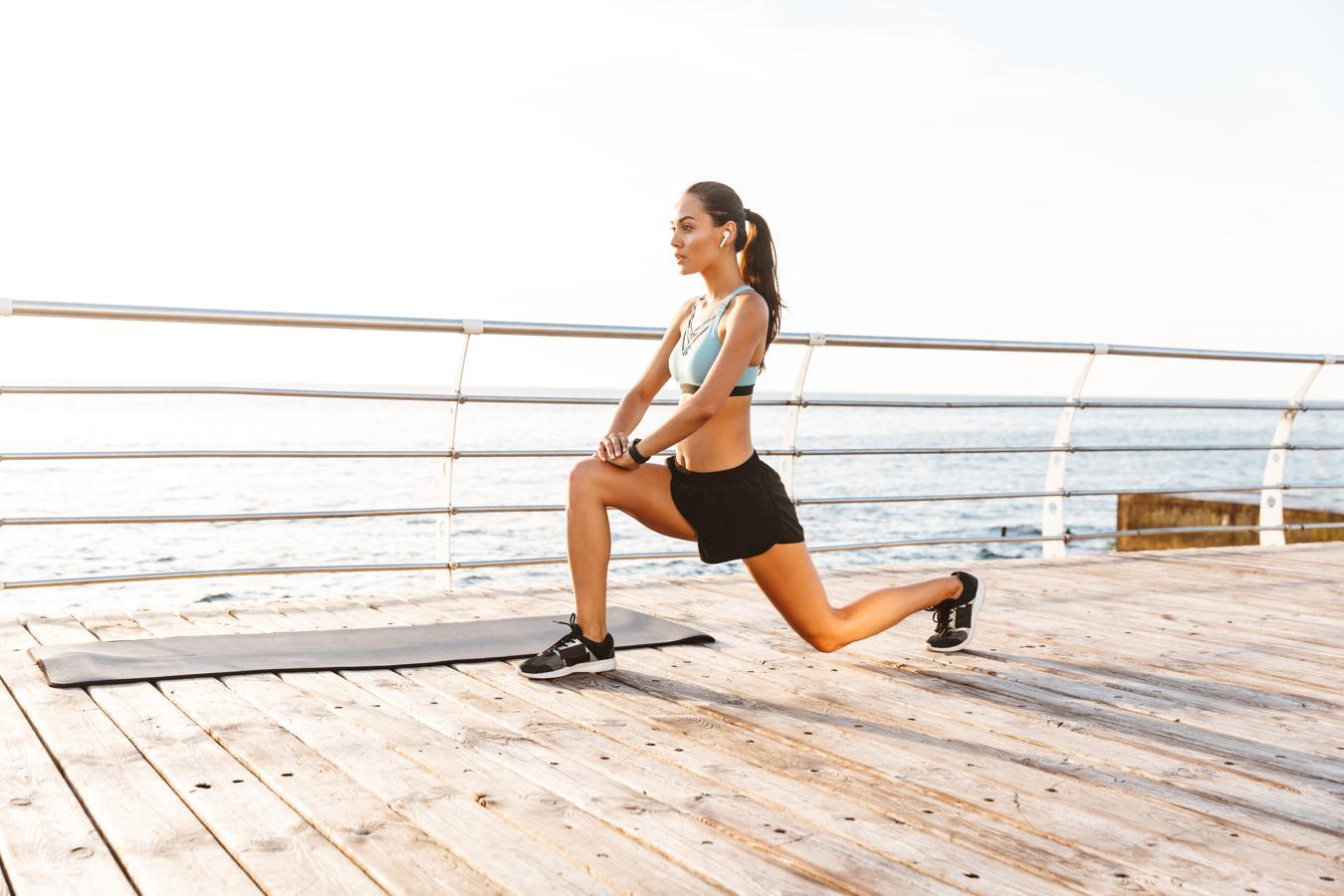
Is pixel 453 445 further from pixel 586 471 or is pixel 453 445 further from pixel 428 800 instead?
pixel 428 800

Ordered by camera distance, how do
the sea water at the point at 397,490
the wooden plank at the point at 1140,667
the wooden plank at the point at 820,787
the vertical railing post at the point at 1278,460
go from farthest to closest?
the sea water at the point at 397,490 → the vertical railing post at the point at 1278,460 → the wooden plank at the point at 1140,667 → the wooden plank at the point at 820,787

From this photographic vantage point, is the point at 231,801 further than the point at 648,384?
No

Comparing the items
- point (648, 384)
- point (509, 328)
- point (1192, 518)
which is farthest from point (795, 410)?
point (1192, 518)

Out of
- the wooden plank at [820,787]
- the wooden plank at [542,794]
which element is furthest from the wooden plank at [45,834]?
the wooden plank at [820,787]

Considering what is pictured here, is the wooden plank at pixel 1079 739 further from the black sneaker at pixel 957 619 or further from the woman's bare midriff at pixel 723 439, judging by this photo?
Result: the woman's bare midriff at pixel 723 439

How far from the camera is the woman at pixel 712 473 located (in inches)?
121

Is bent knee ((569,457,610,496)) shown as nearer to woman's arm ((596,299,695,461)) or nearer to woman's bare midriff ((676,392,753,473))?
woman's arm ((596,299,695,461))

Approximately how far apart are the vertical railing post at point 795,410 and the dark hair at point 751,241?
189cm

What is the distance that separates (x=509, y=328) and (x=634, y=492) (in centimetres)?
159

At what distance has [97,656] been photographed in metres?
3.28

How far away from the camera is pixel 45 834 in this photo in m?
1.94

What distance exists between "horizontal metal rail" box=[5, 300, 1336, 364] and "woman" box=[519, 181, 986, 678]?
1428 mm

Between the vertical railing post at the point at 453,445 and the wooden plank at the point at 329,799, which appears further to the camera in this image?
the vertical railing post at the point at 453,445

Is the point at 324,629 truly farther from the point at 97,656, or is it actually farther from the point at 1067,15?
the point at 1067,15
